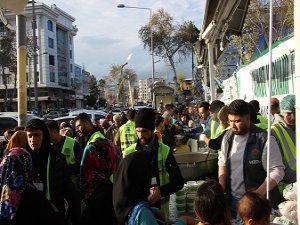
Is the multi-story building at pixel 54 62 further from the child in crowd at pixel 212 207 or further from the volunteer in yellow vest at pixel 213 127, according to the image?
the child in crowd at pixel 212 207

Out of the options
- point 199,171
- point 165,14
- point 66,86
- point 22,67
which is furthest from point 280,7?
point 66,86

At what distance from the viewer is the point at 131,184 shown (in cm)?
276

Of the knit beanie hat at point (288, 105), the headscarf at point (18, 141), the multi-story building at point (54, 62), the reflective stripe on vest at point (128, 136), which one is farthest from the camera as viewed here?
the multi-story building at point (54, 62)

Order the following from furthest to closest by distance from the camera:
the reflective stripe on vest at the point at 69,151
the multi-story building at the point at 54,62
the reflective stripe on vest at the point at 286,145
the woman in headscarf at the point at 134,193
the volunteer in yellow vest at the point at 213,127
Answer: the multi-story building at the point at 54,62
the volunteer in yellow vest at the point at 213,127
the reflective stripe on vest at the point at 69,151
the reflective stripe on vest at the point at 286,145
the woman in headscarf at the point at 134,193

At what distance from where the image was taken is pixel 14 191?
9.78ft

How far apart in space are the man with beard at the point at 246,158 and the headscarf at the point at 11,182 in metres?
1.77

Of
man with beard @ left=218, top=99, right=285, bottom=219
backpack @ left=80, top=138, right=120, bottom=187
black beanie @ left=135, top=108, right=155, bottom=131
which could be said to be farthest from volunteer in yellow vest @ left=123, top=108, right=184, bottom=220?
man with beard @ left=218, top=99, right=285, bottom=219

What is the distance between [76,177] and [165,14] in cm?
4633

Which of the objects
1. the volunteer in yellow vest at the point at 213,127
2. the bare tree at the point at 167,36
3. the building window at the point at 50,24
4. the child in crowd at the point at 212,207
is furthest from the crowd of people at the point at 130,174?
the building window at the point at 50,24

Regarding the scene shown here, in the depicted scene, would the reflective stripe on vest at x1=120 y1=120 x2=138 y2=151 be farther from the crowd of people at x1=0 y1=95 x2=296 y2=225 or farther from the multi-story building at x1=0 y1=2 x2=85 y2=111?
the multi-story building at x1=0 y1=2 x2=85 y2=111

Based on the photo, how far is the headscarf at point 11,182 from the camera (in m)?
2.94

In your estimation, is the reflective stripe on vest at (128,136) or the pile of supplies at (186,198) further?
the reflective stripe on vest at (128,136)

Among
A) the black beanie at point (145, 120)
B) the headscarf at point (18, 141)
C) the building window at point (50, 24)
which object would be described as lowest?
the headscarf at point (18, 141)

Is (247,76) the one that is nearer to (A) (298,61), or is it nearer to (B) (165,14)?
(A) (298,61)
